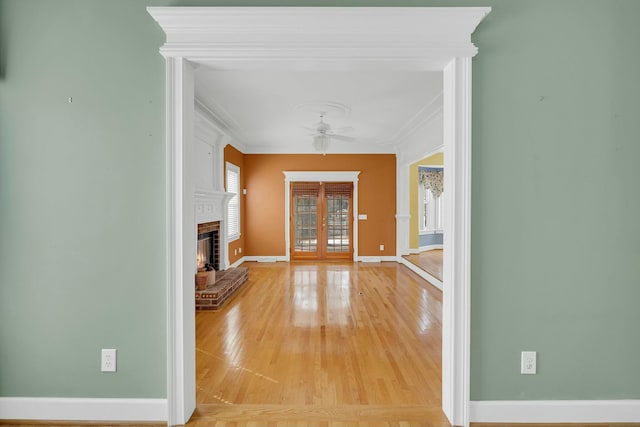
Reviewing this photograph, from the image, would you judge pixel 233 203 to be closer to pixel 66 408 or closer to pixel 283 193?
pixel 283 193

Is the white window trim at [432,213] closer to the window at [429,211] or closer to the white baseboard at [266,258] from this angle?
the window at [429,211]

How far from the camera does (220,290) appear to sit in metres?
4.17

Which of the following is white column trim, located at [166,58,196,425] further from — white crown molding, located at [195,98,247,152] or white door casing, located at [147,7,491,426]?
white crown molding, located at [195,98,247,152]

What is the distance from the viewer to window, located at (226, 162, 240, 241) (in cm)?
651

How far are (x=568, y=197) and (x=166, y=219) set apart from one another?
242 centimetres

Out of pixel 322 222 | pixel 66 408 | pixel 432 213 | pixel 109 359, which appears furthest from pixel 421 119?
pixel 66 408

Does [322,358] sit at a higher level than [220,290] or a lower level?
lower

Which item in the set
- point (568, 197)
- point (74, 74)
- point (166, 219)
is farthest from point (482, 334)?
point (74, 74)

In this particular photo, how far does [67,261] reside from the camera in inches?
72.2

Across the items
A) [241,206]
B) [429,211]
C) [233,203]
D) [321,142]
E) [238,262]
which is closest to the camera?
[321,142]

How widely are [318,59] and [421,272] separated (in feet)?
16.5

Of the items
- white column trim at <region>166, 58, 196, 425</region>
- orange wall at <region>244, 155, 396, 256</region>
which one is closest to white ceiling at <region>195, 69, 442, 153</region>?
white column trim at <region>166, 58, 196, 425</region>

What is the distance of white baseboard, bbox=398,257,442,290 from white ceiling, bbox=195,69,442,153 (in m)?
2.73

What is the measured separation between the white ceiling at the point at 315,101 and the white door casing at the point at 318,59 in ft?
0.77
